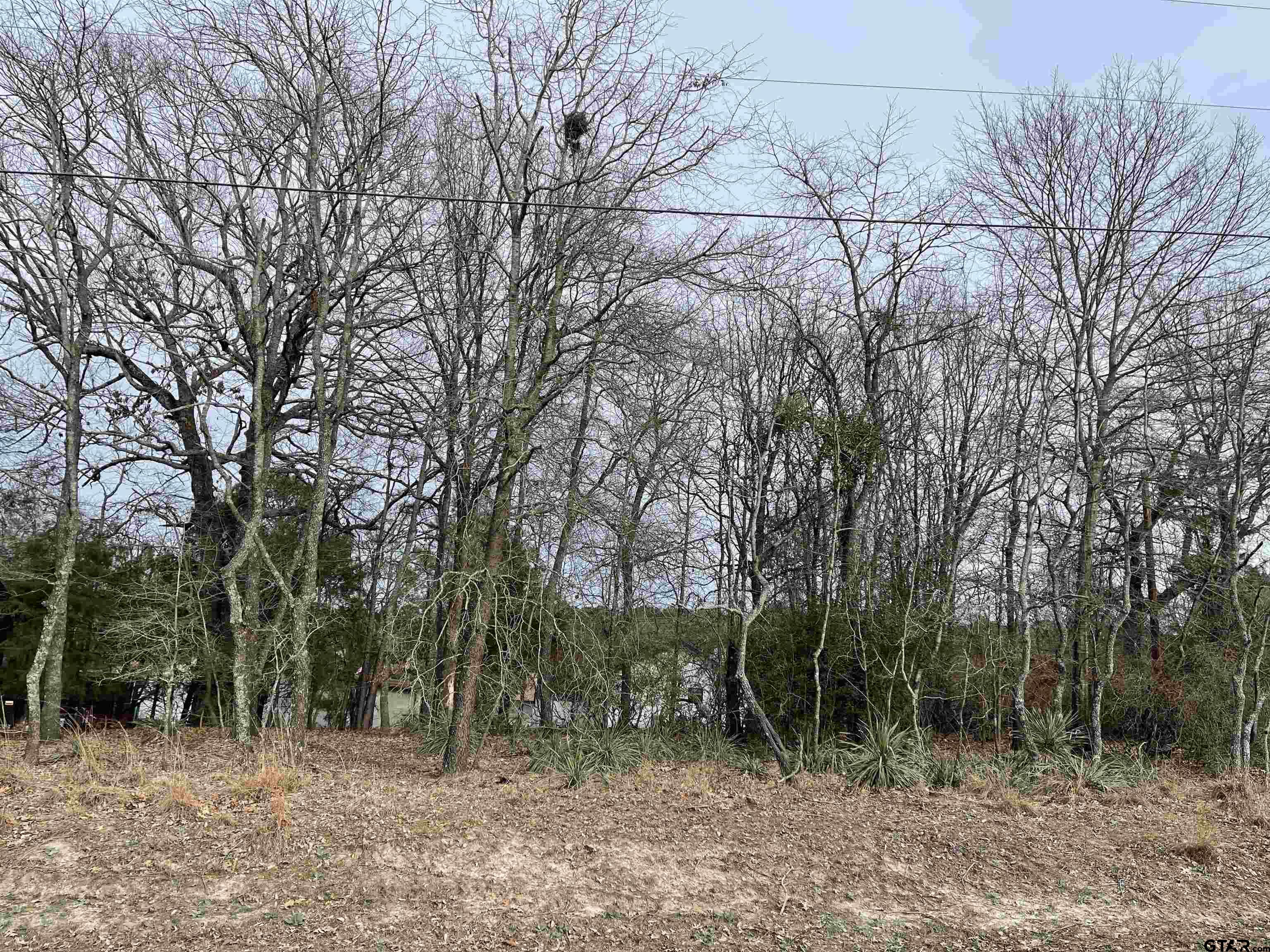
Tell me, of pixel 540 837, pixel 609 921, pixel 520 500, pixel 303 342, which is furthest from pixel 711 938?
pixel 303 342

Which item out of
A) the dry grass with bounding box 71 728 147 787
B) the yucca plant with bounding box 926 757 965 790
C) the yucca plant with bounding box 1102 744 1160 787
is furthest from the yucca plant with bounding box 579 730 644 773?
the yucca plant with bounding box 1102 744 1160 787

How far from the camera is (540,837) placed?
20.7 ft

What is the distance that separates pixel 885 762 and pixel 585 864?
4085 millimetres

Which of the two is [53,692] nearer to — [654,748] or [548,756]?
[548,756]

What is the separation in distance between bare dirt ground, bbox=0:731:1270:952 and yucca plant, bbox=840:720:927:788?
246 millimetres

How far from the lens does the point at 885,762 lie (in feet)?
27.9

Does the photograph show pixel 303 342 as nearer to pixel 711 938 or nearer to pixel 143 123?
pixel 143 123

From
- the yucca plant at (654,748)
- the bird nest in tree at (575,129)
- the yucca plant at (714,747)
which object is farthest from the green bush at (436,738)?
the bird nest in tree at (575,129)

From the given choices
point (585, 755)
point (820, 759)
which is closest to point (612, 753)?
point (585, 755)

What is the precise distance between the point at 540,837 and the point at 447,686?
4.57 m

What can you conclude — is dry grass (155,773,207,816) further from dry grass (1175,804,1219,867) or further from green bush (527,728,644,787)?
dry grass (1175,804,1219,867)

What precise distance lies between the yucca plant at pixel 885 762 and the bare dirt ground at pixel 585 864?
0.25 meters

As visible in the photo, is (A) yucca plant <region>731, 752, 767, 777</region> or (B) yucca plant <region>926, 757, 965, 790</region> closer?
(B) yucca plant <region>926, 757, 965, 790</region>

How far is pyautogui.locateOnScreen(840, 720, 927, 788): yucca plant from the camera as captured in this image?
8430mm
